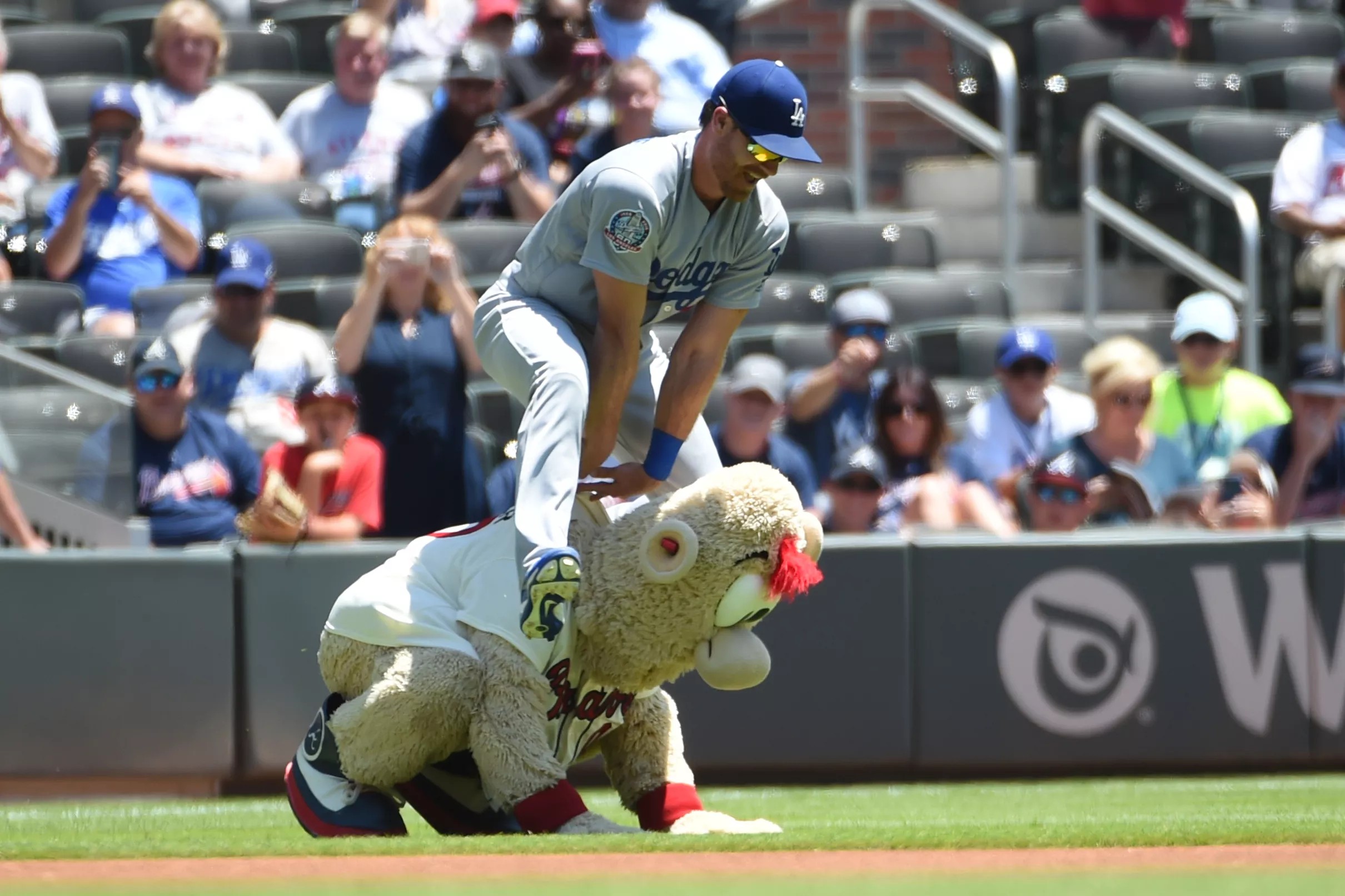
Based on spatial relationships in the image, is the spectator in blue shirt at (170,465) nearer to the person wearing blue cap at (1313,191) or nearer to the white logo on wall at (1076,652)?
the white logo on wall at (1076,652)

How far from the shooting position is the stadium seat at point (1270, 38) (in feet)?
41.4

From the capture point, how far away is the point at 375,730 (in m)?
5.11

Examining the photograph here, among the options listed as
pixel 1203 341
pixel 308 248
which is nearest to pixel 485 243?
pixel 308 248

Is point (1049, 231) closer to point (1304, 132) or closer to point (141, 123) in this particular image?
point (1304, 132)

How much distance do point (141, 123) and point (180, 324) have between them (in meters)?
1.55

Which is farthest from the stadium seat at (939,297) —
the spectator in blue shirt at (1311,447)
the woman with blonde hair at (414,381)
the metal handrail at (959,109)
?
the woman with blonde hair at (414,381)

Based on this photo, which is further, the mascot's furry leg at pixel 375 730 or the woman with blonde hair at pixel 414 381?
the woman with blonde hair at pixel 414 381

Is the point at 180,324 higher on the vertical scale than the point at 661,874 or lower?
higher

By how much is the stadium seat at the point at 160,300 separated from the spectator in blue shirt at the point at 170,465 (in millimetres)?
1099

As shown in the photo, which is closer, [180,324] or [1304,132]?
[180,324]

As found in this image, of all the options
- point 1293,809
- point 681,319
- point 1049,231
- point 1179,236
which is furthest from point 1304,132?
point 1293,809

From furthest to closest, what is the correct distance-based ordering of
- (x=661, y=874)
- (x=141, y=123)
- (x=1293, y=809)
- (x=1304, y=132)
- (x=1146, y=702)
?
(x=1304, y=132) → (x=141, y=123) → (x=1146, y=702) → (x=1293, y=809) → (x=661, y=874)

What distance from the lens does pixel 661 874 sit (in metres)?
4.17

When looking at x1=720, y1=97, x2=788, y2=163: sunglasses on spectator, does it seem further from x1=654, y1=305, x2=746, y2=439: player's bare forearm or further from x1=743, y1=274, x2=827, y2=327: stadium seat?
x1=743, y1=274, x2=827, y2=327: stadium seat
